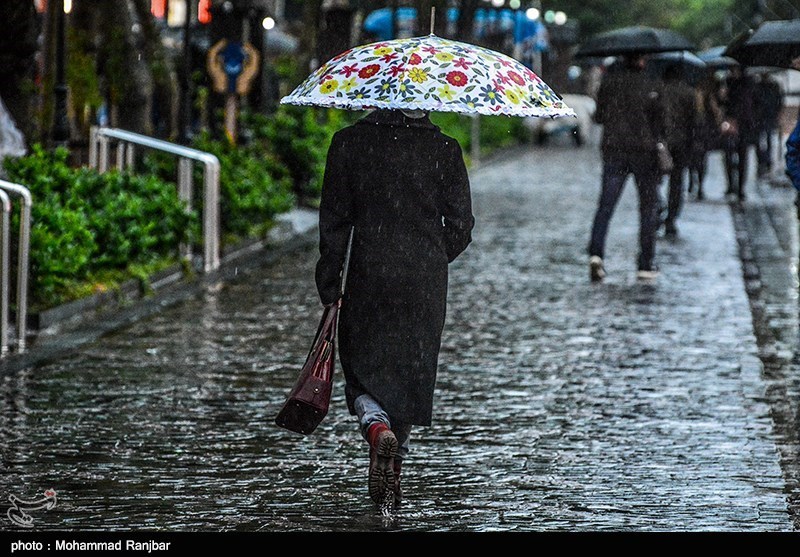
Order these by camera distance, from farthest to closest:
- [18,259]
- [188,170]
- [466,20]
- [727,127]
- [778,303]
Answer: [466,20]
[727,127]
[188,170]
[778,303]
[18,259]

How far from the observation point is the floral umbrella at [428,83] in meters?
6.53

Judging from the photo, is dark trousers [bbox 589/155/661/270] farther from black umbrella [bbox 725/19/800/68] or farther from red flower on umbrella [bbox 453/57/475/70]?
red flower on umbrella [bbox 453/57/475/70]

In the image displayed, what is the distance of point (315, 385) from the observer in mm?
6574

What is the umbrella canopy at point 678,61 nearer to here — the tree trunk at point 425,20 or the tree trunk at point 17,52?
the tree trunk at point 425,20

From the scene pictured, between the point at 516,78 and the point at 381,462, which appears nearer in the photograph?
the point at 381,462

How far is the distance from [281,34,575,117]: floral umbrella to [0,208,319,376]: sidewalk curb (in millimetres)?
3497

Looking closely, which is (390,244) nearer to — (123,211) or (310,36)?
(123,211)

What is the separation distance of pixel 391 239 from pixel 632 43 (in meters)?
8.50

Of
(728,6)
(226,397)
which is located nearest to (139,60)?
(226,397)

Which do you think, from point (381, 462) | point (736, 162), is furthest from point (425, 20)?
point (381, 462)

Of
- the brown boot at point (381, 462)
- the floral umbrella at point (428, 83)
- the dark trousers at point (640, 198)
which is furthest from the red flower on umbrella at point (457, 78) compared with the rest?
the dark trousers at point (640, 198)

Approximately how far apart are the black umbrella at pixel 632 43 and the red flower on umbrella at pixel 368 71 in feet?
25.9

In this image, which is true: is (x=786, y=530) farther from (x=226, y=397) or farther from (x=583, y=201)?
(x=583, y=201)

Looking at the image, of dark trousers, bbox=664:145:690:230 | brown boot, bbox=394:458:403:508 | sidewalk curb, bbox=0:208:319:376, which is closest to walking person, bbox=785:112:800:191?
brown boot, bbox=394:458:403:508
